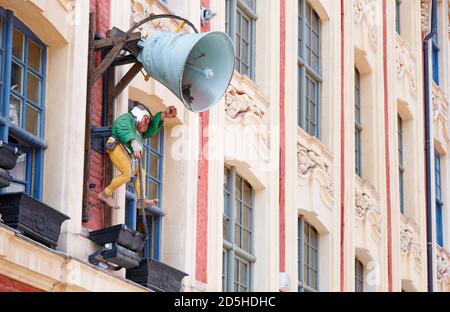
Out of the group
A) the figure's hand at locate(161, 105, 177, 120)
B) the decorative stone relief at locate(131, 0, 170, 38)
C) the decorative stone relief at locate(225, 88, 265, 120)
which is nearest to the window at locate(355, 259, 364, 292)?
the decorative stone relief at locate(225, 88, 265, 120)

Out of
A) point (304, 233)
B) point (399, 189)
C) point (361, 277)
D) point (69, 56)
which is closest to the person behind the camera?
point (69, 56)

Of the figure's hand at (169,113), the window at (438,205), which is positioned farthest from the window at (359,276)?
the figure's hand at (169,113)

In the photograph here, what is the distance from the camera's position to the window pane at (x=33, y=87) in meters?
17.8

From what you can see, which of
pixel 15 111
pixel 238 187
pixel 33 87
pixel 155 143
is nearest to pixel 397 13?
pixel 238 187

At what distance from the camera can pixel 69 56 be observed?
712 inches

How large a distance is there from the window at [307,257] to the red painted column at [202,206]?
3.95 m

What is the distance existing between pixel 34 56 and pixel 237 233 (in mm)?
5991

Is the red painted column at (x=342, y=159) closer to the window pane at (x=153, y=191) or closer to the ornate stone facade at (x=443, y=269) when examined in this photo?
the ornate stone facade at (x=443, y=269)

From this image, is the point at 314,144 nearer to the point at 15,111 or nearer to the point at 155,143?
the point at 155,143

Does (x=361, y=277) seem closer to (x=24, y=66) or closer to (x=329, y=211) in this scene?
(x=329, y=211)

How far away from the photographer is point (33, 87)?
17875mm
